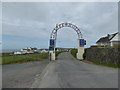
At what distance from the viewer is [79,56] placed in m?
20.3

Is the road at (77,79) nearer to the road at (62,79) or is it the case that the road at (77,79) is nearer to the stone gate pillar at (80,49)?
the road at (62,79)

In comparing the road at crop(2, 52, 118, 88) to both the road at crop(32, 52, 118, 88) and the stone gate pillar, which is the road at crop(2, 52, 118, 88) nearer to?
the road at crop(32, 52, 118, 88)

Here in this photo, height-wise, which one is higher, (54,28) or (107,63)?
(54,28)

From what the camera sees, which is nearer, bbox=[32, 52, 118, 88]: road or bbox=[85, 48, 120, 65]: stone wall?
bbox=[32, 52, 118, 88]: road

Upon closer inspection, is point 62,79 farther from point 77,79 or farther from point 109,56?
point 109,56

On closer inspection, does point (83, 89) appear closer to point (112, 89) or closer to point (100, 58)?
point (112, 89)

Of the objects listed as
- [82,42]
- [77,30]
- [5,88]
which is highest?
[77,30]

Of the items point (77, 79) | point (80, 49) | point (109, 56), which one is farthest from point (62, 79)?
point (80, 49)

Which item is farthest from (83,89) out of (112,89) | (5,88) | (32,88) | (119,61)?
(119,61)

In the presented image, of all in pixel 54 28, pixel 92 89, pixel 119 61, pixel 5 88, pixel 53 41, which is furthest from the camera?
pixel 54 28

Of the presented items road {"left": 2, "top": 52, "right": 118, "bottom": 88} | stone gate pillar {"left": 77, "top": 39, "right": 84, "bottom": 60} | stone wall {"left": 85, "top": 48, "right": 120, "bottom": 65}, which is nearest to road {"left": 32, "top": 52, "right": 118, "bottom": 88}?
road {"left": 2, "top": 52, "right": 118, "bottom": 88}

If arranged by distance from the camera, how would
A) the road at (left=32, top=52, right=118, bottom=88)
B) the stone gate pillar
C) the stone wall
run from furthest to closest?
the stone gate pillar, the stone wall, the road at (left=32, top=52, right=118, bottom=88)

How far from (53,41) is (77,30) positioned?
18.6 ft

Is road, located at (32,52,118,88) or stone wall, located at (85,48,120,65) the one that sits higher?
stone wall, located at (85,48,120,65)
